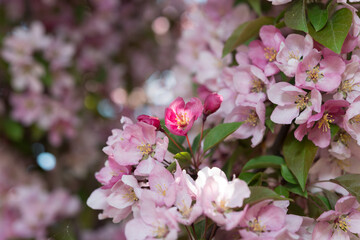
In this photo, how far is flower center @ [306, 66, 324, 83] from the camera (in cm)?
74

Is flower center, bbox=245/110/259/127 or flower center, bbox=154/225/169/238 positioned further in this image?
flower center, bbox=245/110/259/127

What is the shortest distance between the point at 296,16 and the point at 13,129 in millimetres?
1494

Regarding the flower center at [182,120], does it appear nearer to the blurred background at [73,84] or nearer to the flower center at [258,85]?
the flower center at [258,85]

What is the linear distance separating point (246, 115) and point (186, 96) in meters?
0.56

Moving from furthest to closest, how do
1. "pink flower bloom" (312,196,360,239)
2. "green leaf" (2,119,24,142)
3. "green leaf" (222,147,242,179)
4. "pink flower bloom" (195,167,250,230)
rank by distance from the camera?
"green leaf" (2,119,24,142), "green leaf" (222,147,242,179), "pink flower bloom" (312,196,360,239), "pink flower bloom" (195,167,250,230)

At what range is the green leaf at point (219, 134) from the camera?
2.35 feet

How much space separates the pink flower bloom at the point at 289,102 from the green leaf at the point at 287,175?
106 millimetres

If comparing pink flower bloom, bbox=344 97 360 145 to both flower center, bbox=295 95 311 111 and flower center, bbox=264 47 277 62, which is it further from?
flower center, bbox=264 47 277 62

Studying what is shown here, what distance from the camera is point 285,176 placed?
78 cm

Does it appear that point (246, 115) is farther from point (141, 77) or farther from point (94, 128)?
point (141, 77)

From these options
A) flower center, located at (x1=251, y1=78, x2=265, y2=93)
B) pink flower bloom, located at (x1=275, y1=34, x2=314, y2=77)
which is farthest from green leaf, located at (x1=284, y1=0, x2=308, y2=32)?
flower center, located at (x1=251, y1=78, x2=265, y2=93)

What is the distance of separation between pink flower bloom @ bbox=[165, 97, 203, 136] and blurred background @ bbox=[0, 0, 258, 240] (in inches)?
16.2

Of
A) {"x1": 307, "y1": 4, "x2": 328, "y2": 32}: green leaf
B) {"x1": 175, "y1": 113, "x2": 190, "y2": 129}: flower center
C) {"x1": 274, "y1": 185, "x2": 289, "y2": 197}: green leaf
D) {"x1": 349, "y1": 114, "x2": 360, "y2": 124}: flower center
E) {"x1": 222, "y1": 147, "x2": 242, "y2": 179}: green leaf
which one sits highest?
{"x1": 175, "y1": 113, "x2": 190, "y2": 129}: flower center

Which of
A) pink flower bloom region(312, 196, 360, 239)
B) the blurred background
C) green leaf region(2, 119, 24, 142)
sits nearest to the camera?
pink flower bloom region(312, 196, 360, 239)
